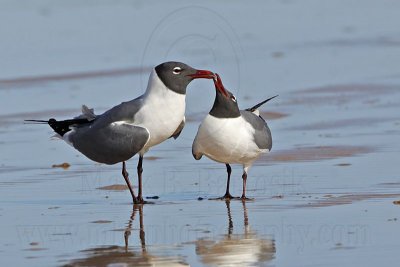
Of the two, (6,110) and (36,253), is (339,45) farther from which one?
(36,253)

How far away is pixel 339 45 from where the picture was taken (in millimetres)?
21875

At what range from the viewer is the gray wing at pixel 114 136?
9492mm

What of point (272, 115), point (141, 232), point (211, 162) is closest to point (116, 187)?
point (211, 162)

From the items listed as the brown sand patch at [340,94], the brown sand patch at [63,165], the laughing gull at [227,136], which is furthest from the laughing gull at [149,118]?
the brown sand patch at [340,94]

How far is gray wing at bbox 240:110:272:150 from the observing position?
9945mm

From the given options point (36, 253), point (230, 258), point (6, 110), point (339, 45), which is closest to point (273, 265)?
point (230, 258)

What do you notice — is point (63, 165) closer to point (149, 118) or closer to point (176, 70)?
point (149, 118)

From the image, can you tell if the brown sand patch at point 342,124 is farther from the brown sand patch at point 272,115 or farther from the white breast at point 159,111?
the white breast at point 159,111

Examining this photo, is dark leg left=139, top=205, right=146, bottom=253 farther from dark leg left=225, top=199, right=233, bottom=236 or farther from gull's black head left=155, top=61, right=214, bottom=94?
gull's black head left=155, top=61, right=214, bottom=94

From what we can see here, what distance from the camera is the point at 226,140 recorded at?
9.67 metres

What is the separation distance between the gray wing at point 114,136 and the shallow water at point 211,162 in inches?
17.3

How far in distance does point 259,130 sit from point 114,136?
4.59 ft

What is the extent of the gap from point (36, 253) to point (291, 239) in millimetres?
1852

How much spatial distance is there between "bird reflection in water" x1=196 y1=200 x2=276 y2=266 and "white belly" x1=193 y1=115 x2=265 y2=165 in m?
1.55
